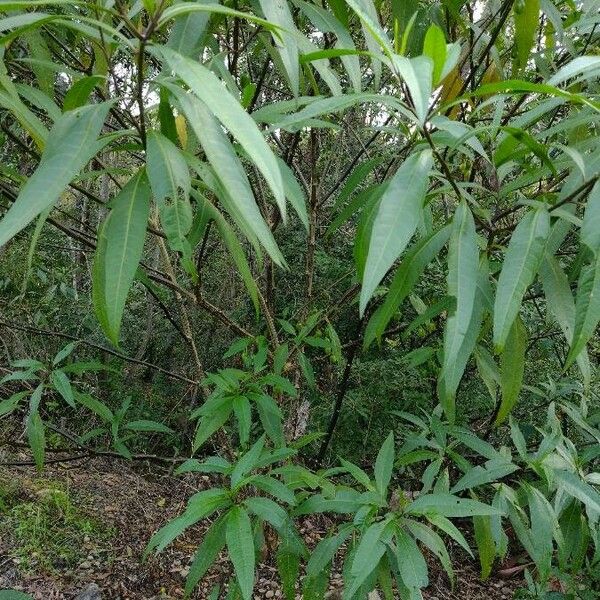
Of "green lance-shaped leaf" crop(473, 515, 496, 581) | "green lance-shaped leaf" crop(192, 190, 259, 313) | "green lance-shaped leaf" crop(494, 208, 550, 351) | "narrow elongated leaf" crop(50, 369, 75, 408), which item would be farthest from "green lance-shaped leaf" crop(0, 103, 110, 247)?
"green lance-shaped leaf" crop(473, 515, 496, 581)

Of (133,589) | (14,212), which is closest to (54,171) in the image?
(14,212)

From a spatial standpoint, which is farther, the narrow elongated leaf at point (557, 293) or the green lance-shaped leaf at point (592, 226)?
the narrow elongated leaf at point (557, 293)

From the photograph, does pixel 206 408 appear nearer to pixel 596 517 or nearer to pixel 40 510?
pixel 596 517

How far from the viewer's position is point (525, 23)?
1.09 metres

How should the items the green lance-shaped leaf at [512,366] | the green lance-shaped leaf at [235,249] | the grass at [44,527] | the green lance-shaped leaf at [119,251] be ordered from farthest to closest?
the grass at [44,527], the green lance-shaped leaf at [512,366], the green lance-shaped leaf at [235,249], the green lance-shaped leaf at [119,251]

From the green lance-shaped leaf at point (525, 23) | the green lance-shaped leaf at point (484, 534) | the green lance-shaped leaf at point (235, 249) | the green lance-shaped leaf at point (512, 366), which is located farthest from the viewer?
the green lance-shaped leaf at point (484, 534)

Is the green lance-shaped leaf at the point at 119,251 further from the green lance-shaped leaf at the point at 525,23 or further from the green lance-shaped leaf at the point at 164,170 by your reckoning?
the green lance-shaped leaf at the point at 525,23

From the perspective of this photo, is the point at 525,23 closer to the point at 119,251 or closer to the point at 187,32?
the point at 187,32

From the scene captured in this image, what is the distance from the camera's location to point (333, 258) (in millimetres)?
3068

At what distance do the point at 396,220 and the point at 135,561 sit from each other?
2.14m

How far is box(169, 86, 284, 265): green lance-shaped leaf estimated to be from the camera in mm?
485

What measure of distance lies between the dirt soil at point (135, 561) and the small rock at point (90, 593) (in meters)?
0.06

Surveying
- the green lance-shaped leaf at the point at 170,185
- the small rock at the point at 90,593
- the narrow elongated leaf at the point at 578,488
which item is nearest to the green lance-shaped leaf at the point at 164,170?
the green lance-shaped leaf at the point at 170,185

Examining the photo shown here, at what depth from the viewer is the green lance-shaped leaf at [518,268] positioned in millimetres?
648
